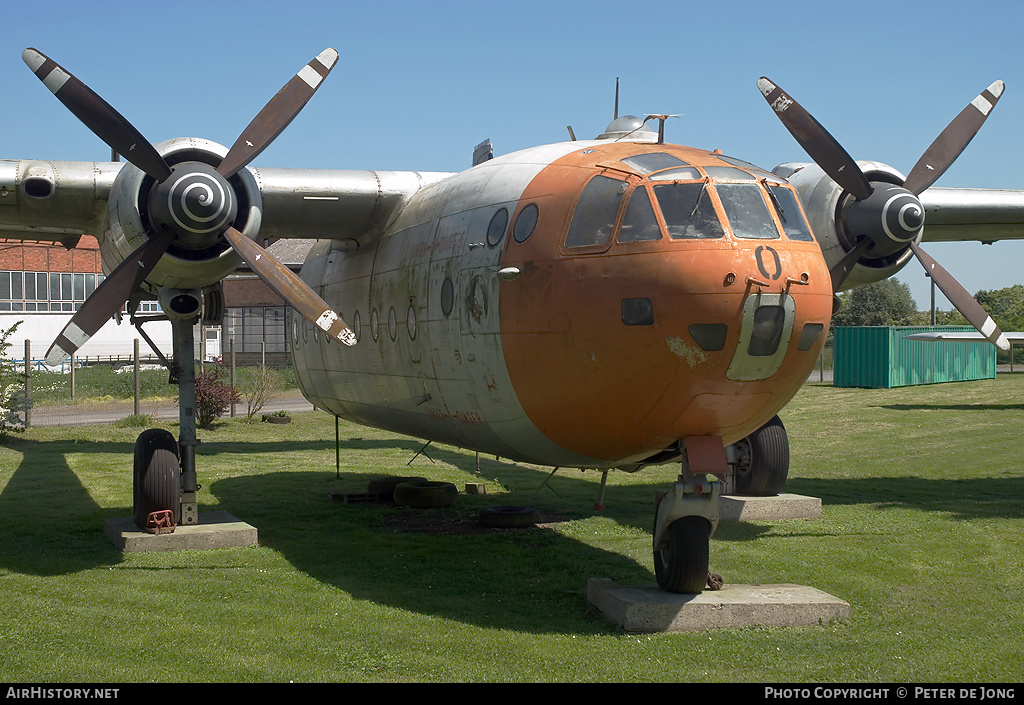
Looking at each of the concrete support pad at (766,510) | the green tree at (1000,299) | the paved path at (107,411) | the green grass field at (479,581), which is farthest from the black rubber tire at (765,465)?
the green tree at (1000,299)

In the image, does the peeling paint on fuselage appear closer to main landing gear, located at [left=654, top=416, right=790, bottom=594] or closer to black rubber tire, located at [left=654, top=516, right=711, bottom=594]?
main landing gear, located at [left=654, top=416, right=790, bottom=594]

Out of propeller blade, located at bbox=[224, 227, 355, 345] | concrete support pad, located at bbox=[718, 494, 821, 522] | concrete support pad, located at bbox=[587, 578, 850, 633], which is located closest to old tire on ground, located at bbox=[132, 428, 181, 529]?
propeller blade, located at bbox=[224, 227, 355, 345]

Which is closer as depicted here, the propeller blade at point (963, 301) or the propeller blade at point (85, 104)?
the propeller blade at point (85, 104)

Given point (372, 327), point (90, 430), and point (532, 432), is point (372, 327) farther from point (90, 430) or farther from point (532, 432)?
point (90, 430)

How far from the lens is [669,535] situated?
8086mm

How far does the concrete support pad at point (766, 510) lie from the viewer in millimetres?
12953

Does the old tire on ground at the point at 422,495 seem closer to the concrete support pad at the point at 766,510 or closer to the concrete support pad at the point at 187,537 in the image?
the concrete support pad at the point at 187,537

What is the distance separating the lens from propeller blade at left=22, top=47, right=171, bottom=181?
10.4 metres

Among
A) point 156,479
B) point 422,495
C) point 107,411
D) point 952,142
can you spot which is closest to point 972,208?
point 952,142

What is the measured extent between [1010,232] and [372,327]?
10.9 m

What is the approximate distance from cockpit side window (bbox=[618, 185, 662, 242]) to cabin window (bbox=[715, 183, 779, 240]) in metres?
0.60

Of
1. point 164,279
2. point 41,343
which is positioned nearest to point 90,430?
point 164,279

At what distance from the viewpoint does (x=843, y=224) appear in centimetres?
1244

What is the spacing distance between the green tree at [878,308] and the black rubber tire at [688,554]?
237 feet
